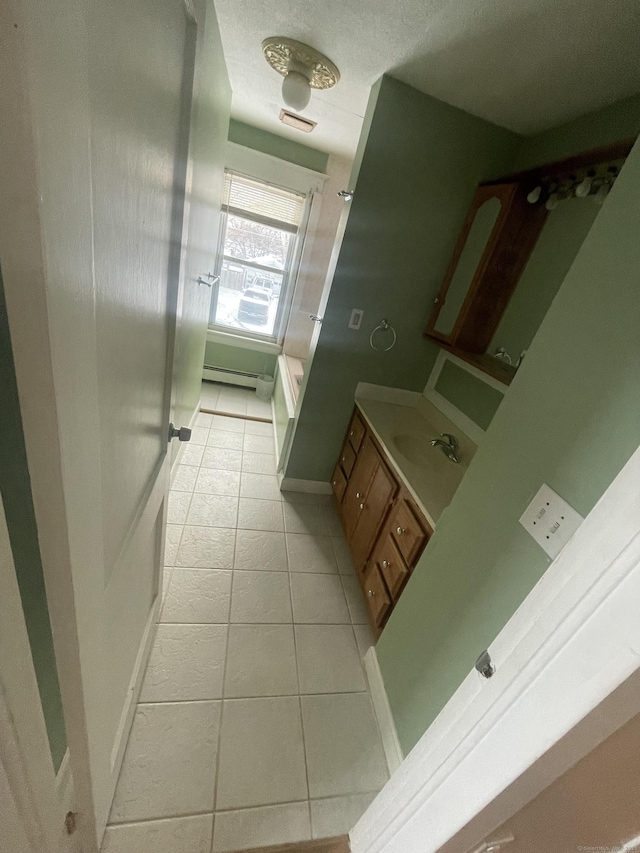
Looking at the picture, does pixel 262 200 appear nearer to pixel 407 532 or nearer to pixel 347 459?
pixel 347 459

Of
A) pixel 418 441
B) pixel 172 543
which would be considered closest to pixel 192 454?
pixel 172 543

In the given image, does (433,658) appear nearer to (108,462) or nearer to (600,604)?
(600,604)

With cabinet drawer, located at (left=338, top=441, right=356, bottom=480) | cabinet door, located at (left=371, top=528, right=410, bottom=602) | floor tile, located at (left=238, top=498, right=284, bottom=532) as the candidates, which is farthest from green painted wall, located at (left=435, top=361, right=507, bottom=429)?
floor tile, located at (left=238, top=498, right=284, bottom=532)

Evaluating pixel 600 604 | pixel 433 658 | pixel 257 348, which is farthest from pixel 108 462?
pixel 257 348

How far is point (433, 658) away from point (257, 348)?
133 inches

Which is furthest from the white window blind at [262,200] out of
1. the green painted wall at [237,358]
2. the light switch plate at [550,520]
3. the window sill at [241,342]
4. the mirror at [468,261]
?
the light switch plate at [550,520]

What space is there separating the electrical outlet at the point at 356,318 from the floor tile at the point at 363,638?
165cm

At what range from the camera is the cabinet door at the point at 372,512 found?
162 cm

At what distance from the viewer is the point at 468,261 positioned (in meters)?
1.83

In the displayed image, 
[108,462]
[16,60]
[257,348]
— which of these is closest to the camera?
[16,60]

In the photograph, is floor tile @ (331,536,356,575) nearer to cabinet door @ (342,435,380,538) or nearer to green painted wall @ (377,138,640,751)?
cabinet door @ (342,435,380,538)

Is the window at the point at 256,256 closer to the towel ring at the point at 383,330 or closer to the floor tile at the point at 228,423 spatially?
the floor tile at the point at 228,423

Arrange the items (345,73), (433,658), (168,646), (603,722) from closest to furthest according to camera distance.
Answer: (603,722) → (433,658) → (168,646) → (345,73)

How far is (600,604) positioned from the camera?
0.45m
